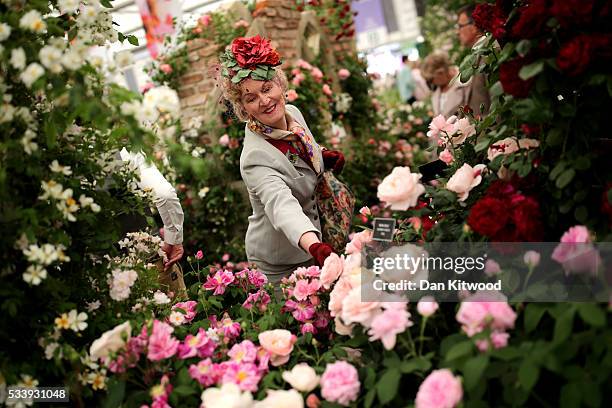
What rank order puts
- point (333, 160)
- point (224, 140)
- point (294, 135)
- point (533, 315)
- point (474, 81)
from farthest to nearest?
point (224, 140), point (474, 81), point (333, 160), point (294, 135), point (533, 315)

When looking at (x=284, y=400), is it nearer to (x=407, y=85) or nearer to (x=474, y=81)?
(x=474, y=81)

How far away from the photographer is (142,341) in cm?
119

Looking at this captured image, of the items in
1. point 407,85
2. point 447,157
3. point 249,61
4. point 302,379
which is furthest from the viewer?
point 407,85

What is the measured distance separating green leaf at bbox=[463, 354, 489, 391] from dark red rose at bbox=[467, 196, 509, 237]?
26 cm

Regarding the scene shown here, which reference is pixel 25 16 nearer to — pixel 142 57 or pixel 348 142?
pixel 348 142

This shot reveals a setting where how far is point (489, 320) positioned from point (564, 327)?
0.12 meters

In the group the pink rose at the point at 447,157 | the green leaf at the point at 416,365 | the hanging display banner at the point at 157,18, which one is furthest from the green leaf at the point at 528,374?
the hanging display banner at the point at 157,18

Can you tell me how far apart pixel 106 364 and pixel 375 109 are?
4792 millimetres

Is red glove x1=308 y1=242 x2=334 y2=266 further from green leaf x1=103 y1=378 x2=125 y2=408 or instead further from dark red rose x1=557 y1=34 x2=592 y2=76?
dark red rose x1=557 y1=34 x2=592 y2=76

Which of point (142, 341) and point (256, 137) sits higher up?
point (256, 137)

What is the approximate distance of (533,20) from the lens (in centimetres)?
106

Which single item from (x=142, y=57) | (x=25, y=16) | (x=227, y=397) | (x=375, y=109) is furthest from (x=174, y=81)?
(x=142, y=57)

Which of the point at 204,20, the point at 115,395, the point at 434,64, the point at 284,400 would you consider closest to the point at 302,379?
the point at 284,400

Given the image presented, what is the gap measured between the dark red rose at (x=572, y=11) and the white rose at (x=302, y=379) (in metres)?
0.87
